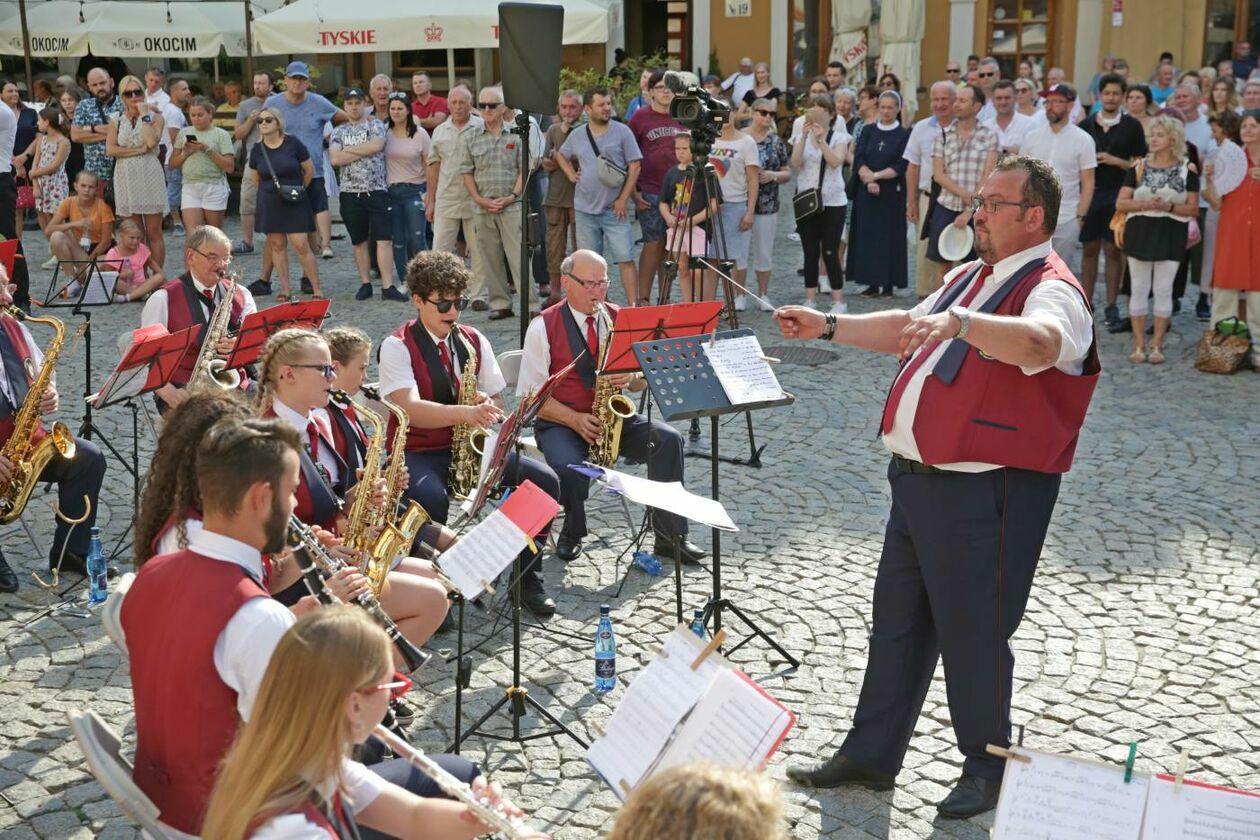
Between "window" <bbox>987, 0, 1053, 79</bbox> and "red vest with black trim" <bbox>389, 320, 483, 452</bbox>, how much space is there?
1865cm

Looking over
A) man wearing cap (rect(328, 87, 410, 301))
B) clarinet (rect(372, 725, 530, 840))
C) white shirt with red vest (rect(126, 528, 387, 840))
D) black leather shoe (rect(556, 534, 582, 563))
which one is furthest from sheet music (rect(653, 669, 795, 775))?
man wearing cap (rect(328, 87, 410, 301))

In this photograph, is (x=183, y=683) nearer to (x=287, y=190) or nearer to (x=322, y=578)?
(x=322, y=578)

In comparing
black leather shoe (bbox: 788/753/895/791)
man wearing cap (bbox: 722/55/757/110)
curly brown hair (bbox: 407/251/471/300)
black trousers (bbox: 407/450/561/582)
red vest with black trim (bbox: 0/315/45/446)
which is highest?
man wearing cap (bbox: 722/55/757/110)

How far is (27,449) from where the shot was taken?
21.0 ft

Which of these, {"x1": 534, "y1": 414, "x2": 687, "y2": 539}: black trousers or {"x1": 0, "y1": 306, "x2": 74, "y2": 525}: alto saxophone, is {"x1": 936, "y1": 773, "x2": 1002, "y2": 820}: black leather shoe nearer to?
{"x1": 534, "y1": 414, "x2": 687, "y2": 539}: black trousers

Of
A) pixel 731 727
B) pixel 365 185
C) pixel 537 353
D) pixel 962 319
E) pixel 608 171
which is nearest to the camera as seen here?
pixel 731 727

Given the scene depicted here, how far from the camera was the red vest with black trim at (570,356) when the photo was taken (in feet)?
22.1

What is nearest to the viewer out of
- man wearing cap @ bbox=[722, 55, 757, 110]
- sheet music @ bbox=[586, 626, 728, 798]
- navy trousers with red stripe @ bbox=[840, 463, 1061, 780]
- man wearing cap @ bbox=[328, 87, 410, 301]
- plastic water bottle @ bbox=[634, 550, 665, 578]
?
sheet music @ bbox=[586, 626, 728, 798]

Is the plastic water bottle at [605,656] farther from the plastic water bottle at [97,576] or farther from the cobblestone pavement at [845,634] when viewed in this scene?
the plastic water bottle at [97,576]

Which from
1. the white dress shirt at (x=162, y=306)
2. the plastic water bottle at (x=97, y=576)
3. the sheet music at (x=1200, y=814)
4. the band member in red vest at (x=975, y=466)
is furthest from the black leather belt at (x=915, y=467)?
the white dress shirt at (x=162, y=306)

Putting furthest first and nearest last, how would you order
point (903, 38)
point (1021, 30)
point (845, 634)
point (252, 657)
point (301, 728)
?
point (1021, 30)
point (903, 38)
point (845, 634)
point (252, 657)
point (301, 728)

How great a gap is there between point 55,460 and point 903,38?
16.7 meters

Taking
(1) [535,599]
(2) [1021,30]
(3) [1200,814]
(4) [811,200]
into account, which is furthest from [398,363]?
(2) [1021,30]

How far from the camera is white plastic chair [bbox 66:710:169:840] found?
3.01 m
